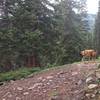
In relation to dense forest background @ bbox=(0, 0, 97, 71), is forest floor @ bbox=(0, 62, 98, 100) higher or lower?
lower

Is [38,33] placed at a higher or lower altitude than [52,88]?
higher

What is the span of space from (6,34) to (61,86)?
12.4 metres

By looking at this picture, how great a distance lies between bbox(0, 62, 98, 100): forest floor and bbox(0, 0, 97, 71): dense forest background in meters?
10.7

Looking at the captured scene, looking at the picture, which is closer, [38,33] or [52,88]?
[52,88]

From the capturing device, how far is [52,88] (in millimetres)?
8695

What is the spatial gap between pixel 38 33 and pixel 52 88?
13.1 meters

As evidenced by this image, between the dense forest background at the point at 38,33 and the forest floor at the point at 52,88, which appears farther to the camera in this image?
the dense forest background at the point at 38,33

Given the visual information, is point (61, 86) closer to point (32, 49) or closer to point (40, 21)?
point (32, 49)

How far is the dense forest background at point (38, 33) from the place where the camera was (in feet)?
70.5

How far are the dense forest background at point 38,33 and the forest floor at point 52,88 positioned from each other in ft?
35.1

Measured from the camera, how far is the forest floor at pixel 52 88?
7839 millimetres

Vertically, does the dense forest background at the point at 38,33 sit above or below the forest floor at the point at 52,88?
above

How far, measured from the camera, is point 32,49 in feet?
74.3

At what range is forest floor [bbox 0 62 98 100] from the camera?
784 cm
